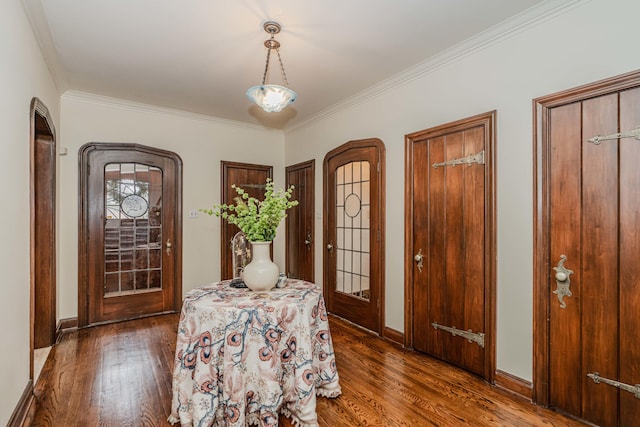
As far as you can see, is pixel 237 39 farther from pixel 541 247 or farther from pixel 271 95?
pixel 541 247

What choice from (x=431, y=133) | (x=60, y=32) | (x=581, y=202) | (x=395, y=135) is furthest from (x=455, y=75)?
(x=60, y=32)

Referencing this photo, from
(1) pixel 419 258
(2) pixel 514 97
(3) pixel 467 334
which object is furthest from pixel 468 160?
(3) pixel 467 334

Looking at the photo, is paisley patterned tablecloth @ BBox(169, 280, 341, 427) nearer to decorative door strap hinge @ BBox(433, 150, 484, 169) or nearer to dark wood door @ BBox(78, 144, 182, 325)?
decorative door strap hinge @ BBox(433, 150, 484, 169)

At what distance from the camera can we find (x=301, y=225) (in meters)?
4.89

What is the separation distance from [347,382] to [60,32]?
351 centimetres

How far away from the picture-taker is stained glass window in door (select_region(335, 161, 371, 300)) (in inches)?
146

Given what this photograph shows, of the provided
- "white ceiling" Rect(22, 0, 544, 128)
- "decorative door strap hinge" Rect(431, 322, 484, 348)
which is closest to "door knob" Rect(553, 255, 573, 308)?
"decorative door strap hinge" Rect(431, 322, 484, 348)

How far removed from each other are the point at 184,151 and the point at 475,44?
12.0 ft

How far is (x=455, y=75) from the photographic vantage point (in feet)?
9.12

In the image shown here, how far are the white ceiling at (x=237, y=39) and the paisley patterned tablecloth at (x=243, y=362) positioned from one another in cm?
197

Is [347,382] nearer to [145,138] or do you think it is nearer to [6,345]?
[6,345]

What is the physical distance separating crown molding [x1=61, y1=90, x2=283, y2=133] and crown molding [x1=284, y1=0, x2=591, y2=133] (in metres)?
1.85

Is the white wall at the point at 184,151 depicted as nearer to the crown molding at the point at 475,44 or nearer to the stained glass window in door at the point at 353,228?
the stained glass window in door at the point at 353,228

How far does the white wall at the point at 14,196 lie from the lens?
1.79 m
